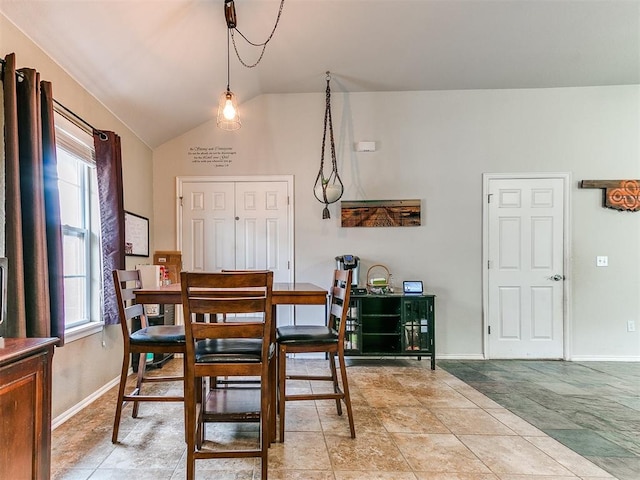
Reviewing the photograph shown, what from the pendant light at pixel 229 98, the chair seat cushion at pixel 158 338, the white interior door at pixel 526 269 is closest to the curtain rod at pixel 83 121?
the pendant light at pixel 229 98

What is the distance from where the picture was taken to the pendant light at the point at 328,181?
3818 millimetres

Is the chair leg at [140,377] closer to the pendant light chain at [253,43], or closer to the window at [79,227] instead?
the window at [79,227]

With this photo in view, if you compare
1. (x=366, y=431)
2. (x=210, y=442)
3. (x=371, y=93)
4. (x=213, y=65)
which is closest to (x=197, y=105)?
(x=213, y=65)

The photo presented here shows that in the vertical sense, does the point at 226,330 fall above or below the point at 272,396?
above

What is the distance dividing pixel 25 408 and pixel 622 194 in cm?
522

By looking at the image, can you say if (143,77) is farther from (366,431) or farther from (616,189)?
(616,189)

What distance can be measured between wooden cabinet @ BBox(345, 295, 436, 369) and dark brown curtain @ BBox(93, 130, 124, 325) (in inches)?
84.3

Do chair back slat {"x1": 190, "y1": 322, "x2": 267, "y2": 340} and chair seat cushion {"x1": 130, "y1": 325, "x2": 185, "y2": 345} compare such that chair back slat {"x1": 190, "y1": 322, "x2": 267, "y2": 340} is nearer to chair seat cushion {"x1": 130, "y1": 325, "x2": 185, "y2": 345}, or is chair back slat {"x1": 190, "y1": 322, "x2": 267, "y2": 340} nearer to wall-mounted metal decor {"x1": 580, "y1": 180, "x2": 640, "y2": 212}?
chair seat cushion {"x1": 130, "y1": 325, "x2": 185, "y2": 345}

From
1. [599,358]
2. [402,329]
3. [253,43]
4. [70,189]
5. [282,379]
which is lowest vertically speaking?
[599,358]

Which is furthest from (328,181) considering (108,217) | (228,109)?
(108,217)

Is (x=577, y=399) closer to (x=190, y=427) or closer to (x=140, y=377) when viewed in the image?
(x=190, y=427)

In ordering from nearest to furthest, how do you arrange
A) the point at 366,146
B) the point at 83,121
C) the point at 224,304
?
the point at 224,304 → the point at 83,121 → the point at 366,146

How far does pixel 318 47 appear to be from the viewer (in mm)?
3203

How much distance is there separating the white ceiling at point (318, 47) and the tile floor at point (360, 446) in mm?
2412
